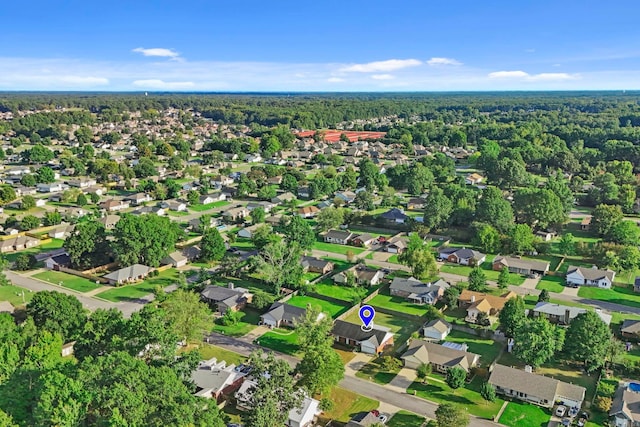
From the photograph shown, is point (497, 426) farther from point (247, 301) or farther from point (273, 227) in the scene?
point (273, 227)

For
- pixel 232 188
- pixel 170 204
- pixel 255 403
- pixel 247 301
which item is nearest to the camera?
pixel 255 403

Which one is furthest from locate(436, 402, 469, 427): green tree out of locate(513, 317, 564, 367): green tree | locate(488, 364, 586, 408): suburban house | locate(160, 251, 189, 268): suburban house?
locate(160, 251, 189, 268): suburban house

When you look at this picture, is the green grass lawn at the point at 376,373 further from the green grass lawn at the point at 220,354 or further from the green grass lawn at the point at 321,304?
the green grass lawn at the point at 220,354

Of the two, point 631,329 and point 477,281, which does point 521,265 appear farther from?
point 631,329

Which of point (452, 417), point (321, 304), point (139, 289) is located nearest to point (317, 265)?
point (321, 304)

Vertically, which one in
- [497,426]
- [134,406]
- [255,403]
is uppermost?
[134,406]

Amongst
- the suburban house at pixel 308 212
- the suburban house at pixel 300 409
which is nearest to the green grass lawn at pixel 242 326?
the suburban house at pixel 300 409

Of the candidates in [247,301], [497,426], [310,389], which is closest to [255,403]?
A: [310,389]
